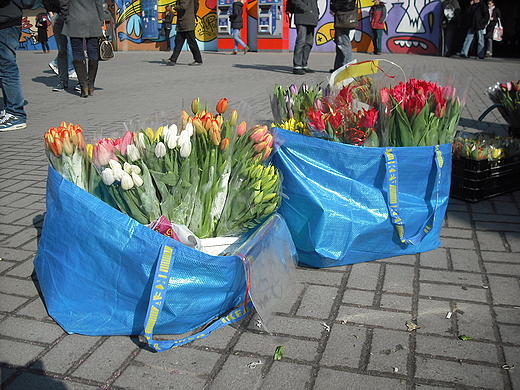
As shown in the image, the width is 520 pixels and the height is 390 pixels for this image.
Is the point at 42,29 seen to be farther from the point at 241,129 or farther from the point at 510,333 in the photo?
the point at 510,333

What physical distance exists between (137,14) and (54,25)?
13.3m

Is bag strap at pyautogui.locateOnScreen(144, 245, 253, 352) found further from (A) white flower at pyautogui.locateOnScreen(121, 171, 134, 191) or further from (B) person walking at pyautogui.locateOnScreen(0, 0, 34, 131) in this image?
(B) person walking at pyautogui.locateOnScreen(0, 0, 34, 131)

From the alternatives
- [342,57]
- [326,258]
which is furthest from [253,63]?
[326,258]

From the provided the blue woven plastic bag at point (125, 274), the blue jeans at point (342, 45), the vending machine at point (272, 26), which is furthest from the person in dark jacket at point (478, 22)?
the blue woven plastic bag at point (125, 274)

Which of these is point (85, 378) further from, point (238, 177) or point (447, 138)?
point (447, 138)

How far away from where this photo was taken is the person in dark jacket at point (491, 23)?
16375mm

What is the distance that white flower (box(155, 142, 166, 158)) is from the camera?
2278 millimetres

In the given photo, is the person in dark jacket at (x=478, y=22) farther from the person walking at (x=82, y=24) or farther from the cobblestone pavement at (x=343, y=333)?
A: the cobblestone pavement at (x=343, y=333)

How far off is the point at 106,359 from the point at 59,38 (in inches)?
323

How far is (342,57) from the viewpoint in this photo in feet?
33.4

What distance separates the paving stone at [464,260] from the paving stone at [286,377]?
131 cm

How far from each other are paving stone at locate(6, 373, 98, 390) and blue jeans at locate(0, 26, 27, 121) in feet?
16.4

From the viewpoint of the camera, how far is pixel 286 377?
2033mm

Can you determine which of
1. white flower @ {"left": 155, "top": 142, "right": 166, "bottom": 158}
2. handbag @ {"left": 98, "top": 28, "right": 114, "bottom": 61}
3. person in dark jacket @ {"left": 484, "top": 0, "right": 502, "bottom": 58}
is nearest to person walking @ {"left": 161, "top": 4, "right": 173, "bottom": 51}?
handbag @ {"left": 98, "top": 28, "right": 114, "bottom": 61}
